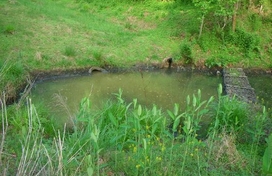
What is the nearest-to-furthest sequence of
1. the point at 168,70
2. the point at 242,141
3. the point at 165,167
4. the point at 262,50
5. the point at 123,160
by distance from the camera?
the point at 165,167
the point at 123,160
the point at 242,141
the point at 168,70
the point at 262,50

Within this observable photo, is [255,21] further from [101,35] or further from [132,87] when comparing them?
[132,87]

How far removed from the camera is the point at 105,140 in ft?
16.3

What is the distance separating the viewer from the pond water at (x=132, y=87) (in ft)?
30.5

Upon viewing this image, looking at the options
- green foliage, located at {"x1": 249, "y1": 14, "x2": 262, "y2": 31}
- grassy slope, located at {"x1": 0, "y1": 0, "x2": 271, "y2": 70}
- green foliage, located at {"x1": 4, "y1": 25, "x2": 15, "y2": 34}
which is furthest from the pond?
green foliage, located at {"x1": 4, "y1": 25, "x2": 15, "y2": 34}

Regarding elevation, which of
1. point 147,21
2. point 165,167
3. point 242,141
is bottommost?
point 242,141

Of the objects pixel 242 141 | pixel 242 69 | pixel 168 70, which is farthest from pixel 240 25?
pixel 242 141

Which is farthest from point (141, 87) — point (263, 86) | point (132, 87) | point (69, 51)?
point (263, 86)

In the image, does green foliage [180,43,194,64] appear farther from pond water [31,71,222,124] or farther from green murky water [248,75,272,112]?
green murky water [248,75,272,112]

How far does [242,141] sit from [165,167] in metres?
2.55

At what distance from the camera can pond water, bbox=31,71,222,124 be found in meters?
9.30

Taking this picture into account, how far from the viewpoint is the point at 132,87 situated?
10.4 metres

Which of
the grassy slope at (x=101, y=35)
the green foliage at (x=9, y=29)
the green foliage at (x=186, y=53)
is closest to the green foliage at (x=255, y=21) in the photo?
the grassy slope at (x=101, y=35)

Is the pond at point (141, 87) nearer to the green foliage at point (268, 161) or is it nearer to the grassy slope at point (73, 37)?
the grassy slope at point (73, 37)

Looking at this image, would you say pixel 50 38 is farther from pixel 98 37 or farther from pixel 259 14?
pixel 259 14
